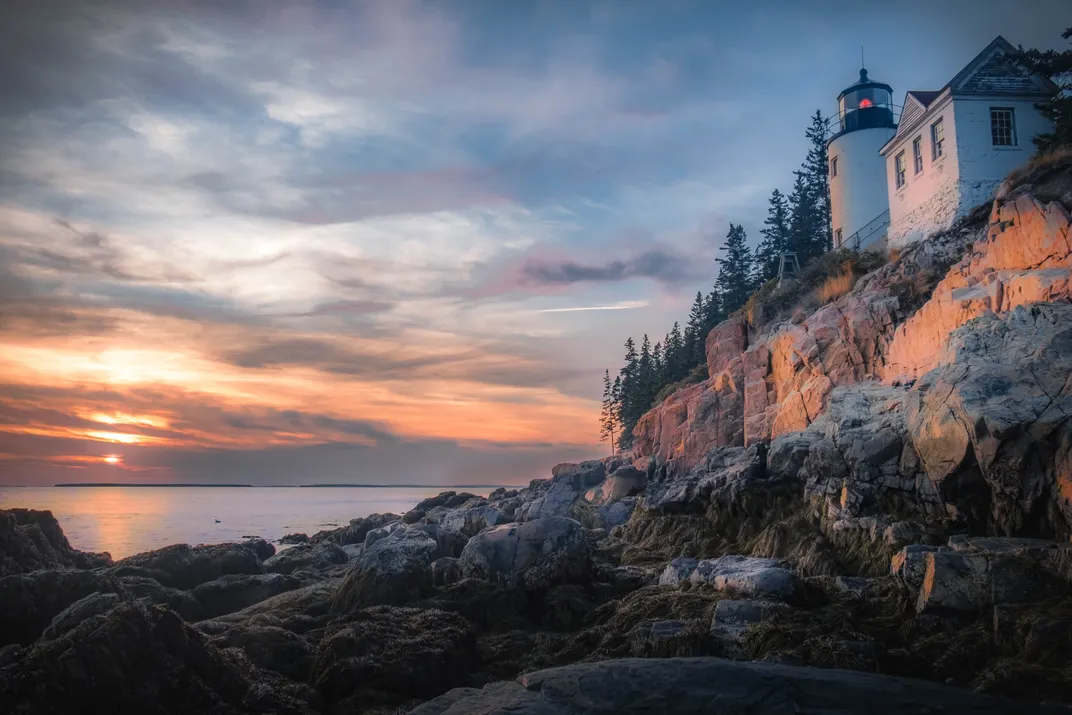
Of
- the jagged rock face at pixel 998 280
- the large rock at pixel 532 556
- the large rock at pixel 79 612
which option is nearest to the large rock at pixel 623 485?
the jagged rock face at pixel 998 280

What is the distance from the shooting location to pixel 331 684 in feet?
28.4

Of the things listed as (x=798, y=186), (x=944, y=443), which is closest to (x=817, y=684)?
(x=944, y=443)

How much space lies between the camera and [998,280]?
16.6m

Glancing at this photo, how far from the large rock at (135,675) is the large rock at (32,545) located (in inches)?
370

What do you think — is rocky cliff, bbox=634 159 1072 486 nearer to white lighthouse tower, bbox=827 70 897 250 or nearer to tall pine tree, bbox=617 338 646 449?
white lighthouse tower, bbox=827 70 897 250

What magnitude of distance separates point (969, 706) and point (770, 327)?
89.2 feet

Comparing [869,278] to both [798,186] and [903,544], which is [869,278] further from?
[798,186]

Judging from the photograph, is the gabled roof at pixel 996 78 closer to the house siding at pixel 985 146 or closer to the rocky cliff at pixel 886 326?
the house siding at pixel 985 146

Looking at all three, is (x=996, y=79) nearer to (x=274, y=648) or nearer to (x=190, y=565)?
(x=274, y=648)

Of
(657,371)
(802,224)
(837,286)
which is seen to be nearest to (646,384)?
(657,371)

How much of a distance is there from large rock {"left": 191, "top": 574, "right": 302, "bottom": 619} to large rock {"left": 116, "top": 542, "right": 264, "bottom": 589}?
4.42 ft

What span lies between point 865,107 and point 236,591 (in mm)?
41065

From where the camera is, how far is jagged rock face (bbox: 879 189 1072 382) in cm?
1530

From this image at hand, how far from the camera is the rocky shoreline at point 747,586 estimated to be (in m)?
7.24
